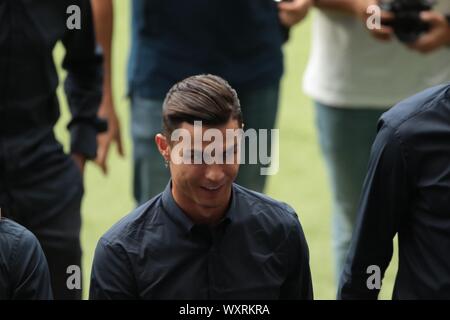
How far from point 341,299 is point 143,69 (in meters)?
1.68

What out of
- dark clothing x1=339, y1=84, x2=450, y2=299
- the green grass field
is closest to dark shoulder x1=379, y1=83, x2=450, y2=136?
dark clothing x1=339, y1=84, x2=450, y2=299

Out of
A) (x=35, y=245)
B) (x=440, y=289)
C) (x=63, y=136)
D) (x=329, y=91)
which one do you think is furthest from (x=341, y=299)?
(x=63, y=136)

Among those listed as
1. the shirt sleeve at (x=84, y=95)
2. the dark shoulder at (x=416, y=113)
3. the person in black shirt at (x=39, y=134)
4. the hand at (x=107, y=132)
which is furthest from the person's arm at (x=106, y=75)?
the dark shoulder at (x=416, y=113)

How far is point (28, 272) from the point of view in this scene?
3674 millimetres

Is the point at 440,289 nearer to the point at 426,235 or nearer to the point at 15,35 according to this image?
the point at 426,235

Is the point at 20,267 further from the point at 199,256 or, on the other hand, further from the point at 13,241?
the point at 199,256

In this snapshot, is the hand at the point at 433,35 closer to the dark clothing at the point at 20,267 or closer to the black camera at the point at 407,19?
the black camera at the point at 407,19

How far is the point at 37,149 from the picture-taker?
14.8 ft

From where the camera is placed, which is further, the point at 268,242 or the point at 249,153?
the point at 249,153

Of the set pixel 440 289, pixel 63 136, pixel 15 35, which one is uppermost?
pixel 15 35

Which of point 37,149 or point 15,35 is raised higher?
point 15,35

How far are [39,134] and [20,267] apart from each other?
0.92 meters

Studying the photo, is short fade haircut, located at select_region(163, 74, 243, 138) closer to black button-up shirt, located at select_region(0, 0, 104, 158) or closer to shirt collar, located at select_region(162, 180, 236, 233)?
shirt collar, located at select_region(162, 180, 236, 233)
